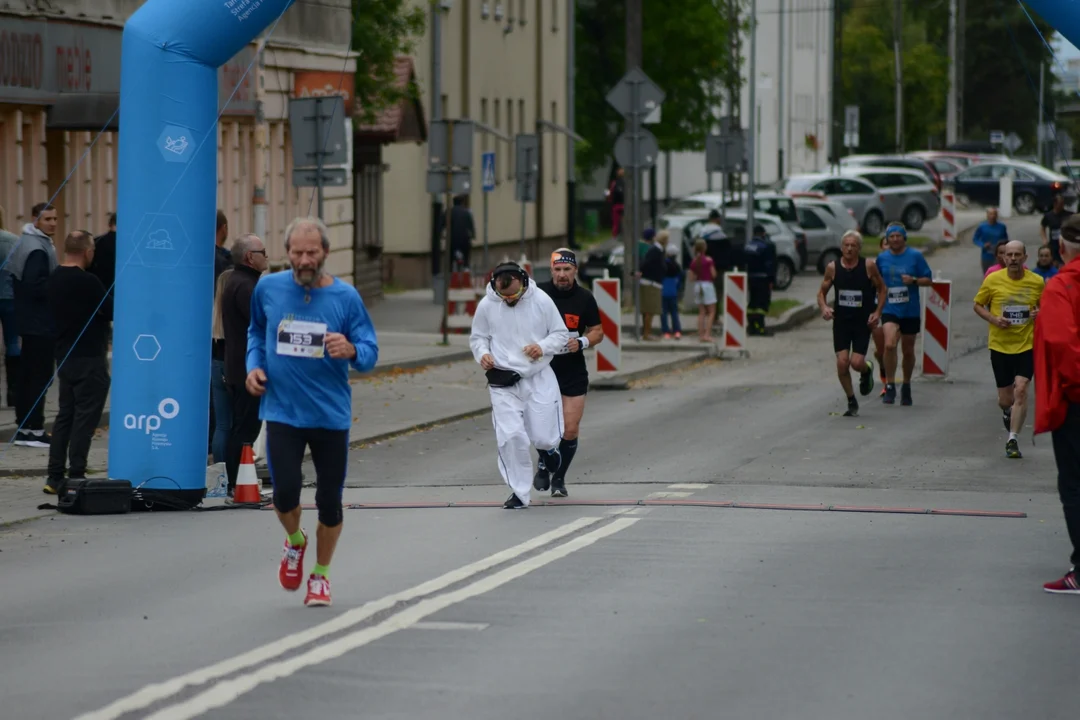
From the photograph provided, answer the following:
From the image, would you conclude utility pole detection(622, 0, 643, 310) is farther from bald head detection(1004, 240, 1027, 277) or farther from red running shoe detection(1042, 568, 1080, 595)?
red running shoe detection(1042, 568, 1080, 595)

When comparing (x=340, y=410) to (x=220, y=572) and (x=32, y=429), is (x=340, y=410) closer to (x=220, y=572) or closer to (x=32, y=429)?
(x=220, y=572)

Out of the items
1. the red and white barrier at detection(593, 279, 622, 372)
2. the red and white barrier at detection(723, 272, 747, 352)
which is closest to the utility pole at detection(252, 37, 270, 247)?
the red and white barrier at detection(593, 279, 622, 372)

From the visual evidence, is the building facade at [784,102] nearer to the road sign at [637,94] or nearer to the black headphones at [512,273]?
the road sign at [637,94]

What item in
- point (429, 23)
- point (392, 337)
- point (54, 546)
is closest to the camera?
Result: point (54, 546)

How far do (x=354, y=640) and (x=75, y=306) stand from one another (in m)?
5.56

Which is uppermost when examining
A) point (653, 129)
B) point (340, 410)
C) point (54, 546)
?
point (653, 129)

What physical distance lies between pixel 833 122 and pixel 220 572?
186 feet

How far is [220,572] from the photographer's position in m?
10.3

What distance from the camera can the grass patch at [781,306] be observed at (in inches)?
1375

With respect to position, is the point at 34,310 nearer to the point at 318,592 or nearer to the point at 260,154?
the point at 318,592

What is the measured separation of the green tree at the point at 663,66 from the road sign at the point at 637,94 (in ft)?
78.7

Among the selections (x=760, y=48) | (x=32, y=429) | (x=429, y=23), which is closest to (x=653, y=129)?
(x=429, y=23)

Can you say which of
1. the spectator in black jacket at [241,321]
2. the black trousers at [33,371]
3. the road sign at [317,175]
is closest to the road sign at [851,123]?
the road sign at [317,175]

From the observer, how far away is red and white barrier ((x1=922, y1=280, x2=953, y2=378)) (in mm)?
23688
